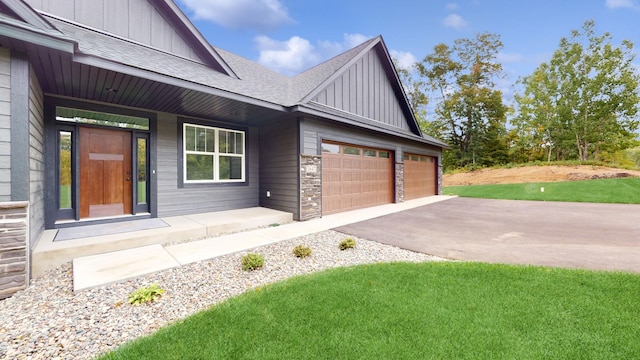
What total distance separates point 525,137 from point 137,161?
107 ft

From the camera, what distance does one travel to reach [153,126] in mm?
6160

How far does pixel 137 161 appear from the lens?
6004 mm

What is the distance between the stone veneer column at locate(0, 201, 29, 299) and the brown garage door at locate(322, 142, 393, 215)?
231 inches

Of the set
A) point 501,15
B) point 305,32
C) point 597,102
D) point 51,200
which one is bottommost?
point 51,200

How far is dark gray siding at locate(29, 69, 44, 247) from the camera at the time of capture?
3555 millimetres

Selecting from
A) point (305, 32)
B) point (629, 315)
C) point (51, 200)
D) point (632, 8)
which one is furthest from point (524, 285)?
point (632, 8)

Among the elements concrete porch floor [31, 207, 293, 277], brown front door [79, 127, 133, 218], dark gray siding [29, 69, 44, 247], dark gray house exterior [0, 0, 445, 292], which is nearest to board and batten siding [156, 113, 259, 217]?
dark gray house exterior [0, 0, 445, 292]

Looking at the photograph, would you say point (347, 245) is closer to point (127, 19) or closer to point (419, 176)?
point (127, 19)

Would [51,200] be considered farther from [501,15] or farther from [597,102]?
[597,102]

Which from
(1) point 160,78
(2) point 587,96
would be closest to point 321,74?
(1) point 160,78

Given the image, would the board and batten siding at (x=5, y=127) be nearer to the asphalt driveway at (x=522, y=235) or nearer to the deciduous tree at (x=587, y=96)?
the asphalt driveway at (x=522, y=235)

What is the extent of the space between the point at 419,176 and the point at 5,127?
1300 centimetres

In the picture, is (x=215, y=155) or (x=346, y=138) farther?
(x=346, y=138)

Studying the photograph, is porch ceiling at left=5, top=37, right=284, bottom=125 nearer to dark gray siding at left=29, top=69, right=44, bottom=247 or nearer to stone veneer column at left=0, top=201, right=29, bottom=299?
dark gray siding at left=29, top=69, right=44, bottom=247
